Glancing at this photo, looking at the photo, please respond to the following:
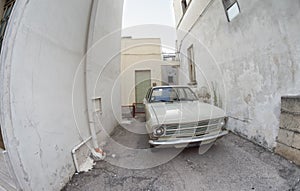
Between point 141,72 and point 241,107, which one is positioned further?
point 141,72

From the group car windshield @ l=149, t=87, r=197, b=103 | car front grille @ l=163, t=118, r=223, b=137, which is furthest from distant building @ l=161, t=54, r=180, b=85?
car front grille @ l=163, t=118, r=223, b=137

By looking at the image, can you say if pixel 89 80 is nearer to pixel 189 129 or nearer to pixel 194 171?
pixel 189 129

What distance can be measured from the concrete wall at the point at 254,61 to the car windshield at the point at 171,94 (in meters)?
1.24

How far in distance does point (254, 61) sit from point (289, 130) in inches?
A: 62.8

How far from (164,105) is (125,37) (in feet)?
27.5

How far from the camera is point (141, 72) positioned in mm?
10859

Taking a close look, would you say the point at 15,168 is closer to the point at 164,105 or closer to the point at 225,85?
the point at 164,105

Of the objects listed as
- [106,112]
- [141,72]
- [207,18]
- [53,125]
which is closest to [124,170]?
[53,125]

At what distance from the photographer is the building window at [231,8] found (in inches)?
166

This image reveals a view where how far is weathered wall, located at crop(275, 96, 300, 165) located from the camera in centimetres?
275

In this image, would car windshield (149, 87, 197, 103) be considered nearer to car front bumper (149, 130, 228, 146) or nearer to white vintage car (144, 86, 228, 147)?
white vintage car (144, 86, 228, 147)

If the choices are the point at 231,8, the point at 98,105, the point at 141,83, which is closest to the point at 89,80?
the point at 98,105

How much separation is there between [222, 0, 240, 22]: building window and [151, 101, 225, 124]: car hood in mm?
2537

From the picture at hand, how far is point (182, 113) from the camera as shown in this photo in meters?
3.42
